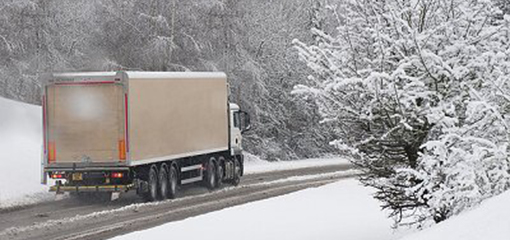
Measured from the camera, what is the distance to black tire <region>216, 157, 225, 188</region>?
27750mm

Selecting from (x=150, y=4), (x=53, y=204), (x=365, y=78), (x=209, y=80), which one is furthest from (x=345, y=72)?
(x=150, y=4)

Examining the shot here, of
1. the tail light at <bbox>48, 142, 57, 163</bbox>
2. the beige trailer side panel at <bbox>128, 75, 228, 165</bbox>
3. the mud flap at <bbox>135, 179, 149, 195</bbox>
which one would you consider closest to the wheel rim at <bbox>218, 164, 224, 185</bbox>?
the beige trailer side panel at <bbox>128, 75, 228, 165</bbox>

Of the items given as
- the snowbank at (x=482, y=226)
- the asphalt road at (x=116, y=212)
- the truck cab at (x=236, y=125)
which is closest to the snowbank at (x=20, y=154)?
the asphalt road at (x=116, y=212)

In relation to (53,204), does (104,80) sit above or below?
above

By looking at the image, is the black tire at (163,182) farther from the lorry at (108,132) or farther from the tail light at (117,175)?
the tail light at (117,175)

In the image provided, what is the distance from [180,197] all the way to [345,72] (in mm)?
12059

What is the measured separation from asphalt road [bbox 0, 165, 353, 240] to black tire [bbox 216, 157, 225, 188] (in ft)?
0.90

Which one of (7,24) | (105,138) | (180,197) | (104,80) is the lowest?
(180,197)

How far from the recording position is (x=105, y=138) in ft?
74.2

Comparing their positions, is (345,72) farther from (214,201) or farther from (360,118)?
(214,201)

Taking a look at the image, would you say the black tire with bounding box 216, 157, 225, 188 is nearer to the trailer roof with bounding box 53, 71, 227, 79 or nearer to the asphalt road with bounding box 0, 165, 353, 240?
the asphalt road with bounding box 0, 165, 353, 240

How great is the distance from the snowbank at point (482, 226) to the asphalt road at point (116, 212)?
921 centimetres

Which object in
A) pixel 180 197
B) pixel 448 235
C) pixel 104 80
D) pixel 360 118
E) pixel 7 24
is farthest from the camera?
pixel 7 24

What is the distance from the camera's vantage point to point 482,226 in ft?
27.6
